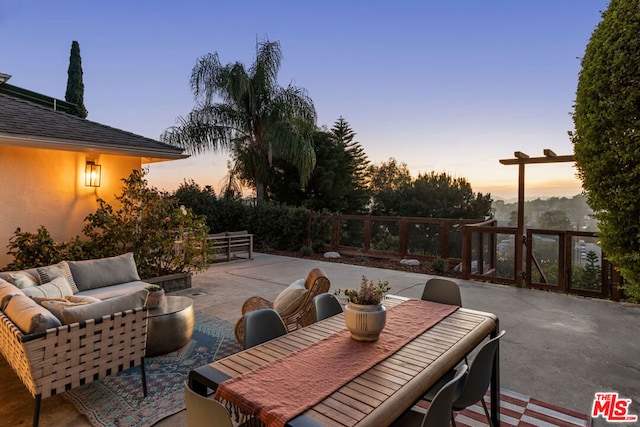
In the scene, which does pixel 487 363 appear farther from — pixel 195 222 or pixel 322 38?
pixel 322 38

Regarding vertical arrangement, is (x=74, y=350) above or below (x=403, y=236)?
below

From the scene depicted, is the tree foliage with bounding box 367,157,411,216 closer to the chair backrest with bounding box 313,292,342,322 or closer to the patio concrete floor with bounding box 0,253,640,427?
the patio concrete floor with bounding box 0,253,640,427

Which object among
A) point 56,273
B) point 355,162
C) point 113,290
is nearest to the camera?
point 56,273

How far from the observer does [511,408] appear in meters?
2.38

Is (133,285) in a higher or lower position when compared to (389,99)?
lower

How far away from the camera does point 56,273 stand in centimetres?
366

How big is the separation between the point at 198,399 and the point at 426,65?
908 cm

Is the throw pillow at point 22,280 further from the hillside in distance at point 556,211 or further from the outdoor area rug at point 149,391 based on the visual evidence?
the hillside in distance at point 556,211

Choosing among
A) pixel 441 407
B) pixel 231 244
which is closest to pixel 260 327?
pixel 441 407

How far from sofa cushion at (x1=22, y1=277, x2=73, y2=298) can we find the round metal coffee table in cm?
95

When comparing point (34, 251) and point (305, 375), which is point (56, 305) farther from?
point (34, 251)

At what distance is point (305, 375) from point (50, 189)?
18.8 feet

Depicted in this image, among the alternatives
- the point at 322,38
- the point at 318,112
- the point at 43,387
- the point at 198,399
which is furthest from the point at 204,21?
the point at 198,399

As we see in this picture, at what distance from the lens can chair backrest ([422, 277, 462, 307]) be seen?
110 inches
